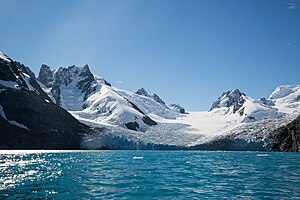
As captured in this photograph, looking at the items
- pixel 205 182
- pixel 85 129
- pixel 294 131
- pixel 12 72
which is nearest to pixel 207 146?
pixel 294 131

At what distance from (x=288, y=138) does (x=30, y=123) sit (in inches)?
4556

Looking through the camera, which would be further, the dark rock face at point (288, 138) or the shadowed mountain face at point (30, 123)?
the shadowed mountain face at point (30, 123)

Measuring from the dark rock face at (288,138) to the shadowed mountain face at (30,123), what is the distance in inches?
3664

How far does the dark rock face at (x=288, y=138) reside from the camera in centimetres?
13150

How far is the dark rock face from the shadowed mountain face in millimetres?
93077

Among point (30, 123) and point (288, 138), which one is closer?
point (288, 138)

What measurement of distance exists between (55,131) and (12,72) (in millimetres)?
52110

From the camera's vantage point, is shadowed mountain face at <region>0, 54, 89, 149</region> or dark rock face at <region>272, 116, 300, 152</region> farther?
shadowed mountain face at <region>0, 54, 89, 149</region>

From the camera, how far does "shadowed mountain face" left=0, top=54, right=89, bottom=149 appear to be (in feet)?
465

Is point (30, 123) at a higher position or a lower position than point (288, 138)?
higher

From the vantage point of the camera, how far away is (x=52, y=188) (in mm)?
25250

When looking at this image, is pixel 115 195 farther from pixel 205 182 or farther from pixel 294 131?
pixel 294 131

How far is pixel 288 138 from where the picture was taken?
445 feet

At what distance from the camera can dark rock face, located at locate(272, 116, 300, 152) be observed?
431ft
